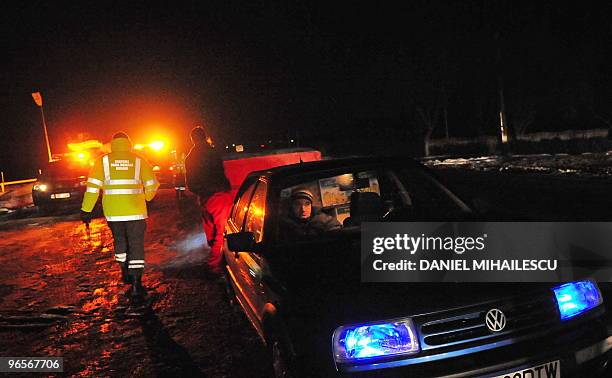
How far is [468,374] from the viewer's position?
223cm

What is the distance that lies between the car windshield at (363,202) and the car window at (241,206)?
348 millimetres

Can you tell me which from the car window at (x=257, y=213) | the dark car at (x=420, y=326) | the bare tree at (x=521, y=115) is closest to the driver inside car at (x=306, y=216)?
the car window at (x=257, y=213)

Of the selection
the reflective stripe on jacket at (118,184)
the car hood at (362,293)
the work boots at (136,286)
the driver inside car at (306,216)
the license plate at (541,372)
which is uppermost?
the reflective stripe on jacket at (118,184)

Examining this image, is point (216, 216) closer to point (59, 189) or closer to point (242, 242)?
point (242, 242)

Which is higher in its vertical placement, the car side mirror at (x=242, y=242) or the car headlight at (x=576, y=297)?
the car side mirror at (x=242, y=242)

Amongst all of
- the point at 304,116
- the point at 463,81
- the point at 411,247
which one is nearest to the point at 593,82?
the point at 463,81

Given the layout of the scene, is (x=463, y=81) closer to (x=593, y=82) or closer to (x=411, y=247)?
(x=593, y=82)

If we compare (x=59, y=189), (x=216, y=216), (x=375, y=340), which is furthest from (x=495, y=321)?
(x=59, y=189)

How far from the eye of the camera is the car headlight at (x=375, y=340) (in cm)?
231

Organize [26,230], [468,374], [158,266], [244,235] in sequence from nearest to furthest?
[468,374] < [244,235] < [158,266] < [26,230]

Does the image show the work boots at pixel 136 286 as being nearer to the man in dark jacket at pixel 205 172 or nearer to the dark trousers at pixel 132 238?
the dark trousers at pixel 132 238

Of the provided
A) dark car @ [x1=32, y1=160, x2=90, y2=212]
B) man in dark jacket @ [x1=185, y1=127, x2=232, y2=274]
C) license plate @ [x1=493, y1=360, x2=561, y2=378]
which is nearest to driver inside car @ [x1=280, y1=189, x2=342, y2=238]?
license plate @ [x1=493, y1=360, x2=561, y2=378]

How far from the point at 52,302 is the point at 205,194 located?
106 inches

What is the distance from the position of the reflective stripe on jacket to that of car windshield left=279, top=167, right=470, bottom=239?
226 cm
